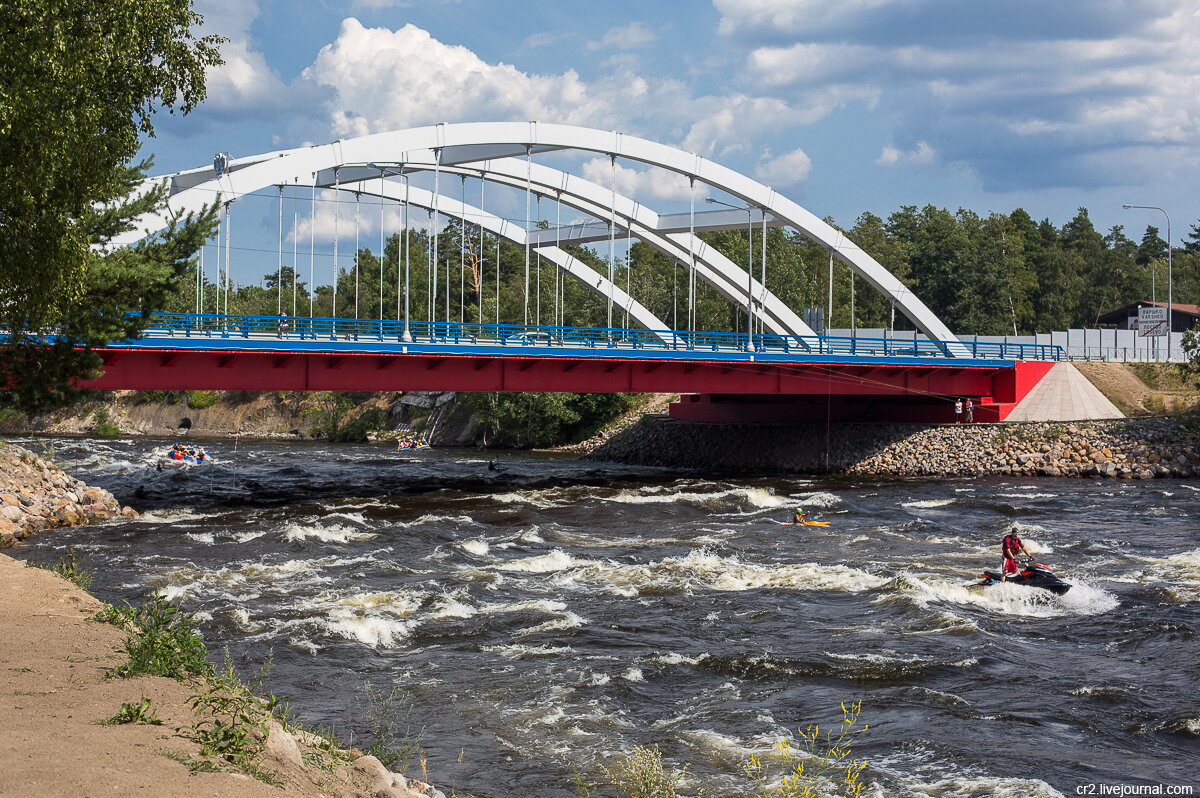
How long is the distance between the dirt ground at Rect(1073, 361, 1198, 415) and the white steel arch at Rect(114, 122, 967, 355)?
6.08 meters

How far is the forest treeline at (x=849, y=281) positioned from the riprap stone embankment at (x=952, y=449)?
13.6 metres

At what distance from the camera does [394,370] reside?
3078cm

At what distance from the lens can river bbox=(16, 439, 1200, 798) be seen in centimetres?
999

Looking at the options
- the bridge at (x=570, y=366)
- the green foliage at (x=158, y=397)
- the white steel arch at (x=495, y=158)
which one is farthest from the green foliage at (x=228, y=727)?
the green foliage at (x=158, y=397)

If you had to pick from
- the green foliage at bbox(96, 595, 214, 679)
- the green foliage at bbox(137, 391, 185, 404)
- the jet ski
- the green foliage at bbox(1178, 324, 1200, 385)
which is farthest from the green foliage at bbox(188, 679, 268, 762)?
the green foliage at bbox(137, 391, 185, 404)

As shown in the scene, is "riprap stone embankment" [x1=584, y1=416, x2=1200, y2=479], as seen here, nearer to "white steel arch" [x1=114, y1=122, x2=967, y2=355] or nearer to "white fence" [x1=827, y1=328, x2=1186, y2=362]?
"white steel arch" [x1=114, y1=122, x2=967, y2=355]

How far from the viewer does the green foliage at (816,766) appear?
8678 mm

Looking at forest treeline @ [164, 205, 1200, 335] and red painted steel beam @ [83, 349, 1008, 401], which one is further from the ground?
forest treeline @ [164, 205, 1200, 335]

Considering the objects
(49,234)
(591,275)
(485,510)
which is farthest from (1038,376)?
(49,234)

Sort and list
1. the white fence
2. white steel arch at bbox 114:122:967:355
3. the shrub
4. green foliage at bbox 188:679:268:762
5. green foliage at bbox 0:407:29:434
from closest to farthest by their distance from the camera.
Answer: green foliage at bbox 188:679:268:762 → white steel arch at bbox 114:122:967:355 → the white fence → green foliage at bbox 0:407:29:434 → the shrub

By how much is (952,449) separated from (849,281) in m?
49.0

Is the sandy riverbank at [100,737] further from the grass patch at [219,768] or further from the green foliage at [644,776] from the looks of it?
the green foliage at [644,776]

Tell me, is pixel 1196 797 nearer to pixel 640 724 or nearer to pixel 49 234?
pixel 640 724

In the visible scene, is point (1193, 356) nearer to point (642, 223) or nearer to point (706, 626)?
point (642, 223)
